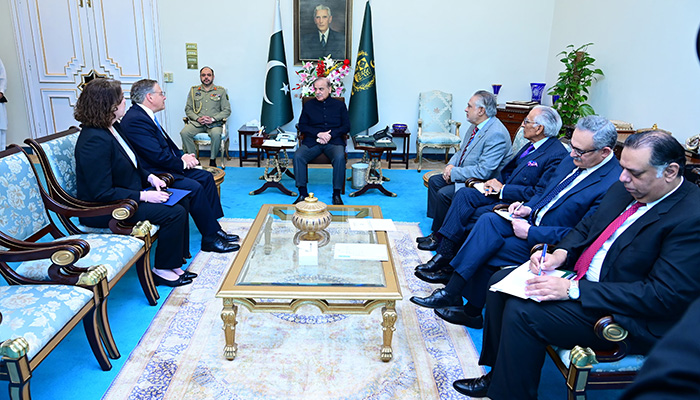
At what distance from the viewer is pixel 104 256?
236 cm

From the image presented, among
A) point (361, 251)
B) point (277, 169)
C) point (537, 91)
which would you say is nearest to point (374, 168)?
point (277, 169)

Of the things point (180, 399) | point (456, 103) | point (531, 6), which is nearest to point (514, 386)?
point (180, 399)

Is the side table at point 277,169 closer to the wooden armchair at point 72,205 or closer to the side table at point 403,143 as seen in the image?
the side table at point 403,143

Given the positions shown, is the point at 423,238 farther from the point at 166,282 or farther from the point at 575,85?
the point at 575,85

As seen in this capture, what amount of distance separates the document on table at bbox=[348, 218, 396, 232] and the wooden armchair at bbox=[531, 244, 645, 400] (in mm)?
1327

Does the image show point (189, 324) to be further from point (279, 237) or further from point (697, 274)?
point (697, 274)

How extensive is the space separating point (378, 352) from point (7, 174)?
6.69 ft

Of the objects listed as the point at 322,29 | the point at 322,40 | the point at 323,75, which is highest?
the point at 322,29

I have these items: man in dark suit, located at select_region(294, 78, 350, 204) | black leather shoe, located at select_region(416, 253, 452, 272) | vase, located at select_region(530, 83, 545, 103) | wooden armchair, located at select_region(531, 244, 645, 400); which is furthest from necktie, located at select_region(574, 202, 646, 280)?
vase, located at select_region(530, 83, 545, 103)

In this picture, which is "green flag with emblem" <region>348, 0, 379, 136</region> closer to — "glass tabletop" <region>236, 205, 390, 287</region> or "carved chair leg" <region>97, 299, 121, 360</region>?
"glass tabletop" <region>236, 205, 390, 287</region>

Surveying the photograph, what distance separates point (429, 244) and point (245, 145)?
365 centimetres

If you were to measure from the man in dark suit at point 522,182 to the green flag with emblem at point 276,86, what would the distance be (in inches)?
139

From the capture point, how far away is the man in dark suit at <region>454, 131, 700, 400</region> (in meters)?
1.65

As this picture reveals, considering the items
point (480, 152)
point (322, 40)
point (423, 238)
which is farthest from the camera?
point (322, 40)
